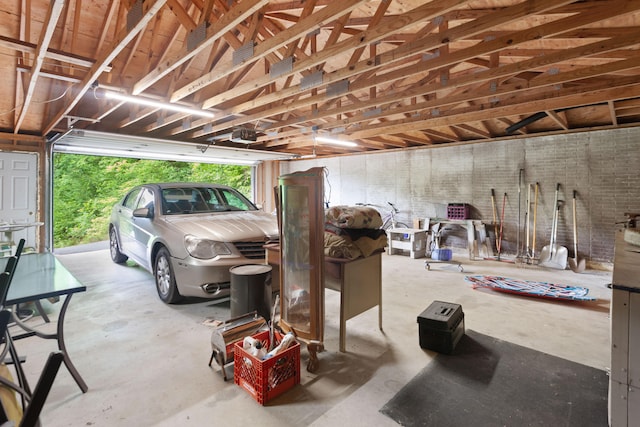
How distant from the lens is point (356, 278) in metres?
2.83

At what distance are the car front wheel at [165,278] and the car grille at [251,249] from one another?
83 centimetres

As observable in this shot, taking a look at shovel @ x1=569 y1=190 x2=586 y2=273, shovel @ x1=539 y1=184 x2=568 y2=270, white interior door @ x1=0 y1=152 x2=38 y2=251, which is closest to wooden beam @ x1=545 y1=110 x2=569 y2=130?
shovel @ x1=539 y1=184 x2=568 y2=270

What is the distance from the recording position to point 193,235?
11.6ft

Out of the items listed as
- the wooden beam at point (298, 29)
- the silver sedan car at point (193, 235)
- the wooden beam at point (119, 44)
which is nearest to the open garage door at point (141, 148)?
the silver sedan car at point (193, 235)

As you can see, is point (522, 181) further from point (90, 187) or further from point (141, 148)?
point (90, 187)

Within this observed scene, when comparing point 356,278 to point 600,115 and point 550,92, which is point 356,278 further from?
point 600,115

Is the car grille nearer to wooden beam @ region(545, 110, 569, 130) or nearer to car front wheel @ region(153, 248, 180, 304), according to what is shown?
car front wheel @ region(153, 248, 180, 304)

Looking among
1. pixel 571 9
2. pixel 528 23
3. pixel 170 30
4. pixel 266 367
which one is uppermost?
pixel 170 30

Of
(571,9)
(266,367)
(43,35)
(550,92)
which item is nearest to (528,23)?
(571,9)

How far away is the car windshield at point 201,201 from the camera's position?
14.2ft

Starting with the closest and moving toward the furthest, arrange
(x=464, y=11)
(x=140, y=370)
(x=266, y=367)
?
(x=266, y=367) < (x=140, y=370) < (x=464, y=11)

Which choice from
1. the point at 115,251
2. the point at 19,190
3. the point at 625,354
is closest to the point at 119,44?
the point at 625,354

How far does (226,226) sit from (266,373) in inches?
85.8

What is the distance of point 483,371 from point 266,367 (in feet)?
5.50
